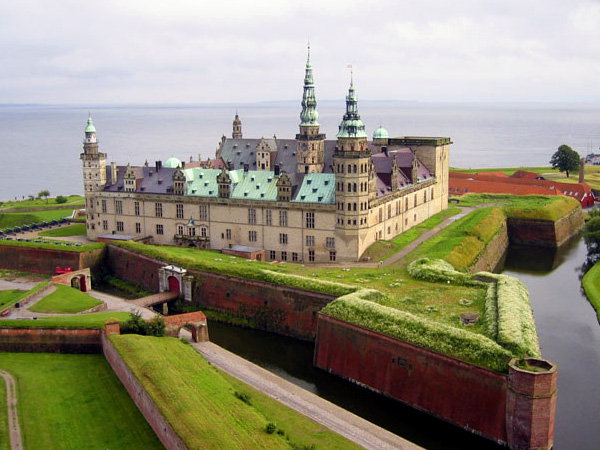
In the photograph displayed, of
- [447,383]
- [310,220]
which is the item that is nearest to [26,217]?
[310,220]

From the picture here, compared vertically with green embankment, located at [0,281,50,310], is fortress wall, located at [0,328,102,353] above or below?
below

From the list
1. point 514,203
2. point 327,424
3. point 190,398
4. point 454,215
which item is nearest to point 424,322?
point 327,424

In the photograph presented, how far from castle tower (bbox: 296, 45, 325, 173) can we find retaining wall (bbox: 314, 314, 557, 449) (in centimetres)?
4249

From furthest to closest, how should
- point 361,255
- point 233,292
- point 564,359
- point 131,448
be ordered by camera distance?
1. point 361,255
2. point 233,292
3. point 564,359
4. point 131,448

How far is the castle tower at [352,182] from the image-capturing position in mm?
72438

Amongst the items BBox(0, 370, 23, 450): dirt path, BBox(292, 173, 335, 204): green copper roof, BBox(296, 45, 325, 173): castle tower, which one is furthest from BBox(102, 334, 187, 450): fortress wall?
BBox(296, 45, 325, 173): castle tower

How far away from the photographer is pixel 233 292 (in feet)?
215

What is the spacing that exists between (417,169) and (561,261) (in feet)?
74.3

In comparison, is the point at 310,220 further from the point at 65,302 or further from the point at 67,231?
the point at 67,231

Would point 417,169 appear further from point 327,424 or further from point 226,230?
point 327,424

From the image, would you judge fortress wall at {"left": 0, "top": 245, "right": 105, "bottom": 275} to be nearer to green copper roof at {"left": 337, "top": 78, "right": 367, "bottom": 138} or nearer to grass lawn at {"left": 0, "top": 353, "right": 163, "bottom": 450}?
grass lawn at {"left": 0, "top": 353, "right": 163, "bottom": 450}

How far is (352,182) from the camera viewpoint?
72750 millimetres

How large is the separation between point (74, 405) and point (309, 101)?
61.3 metres

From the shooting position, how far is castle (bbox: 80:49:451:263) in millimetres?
74562
